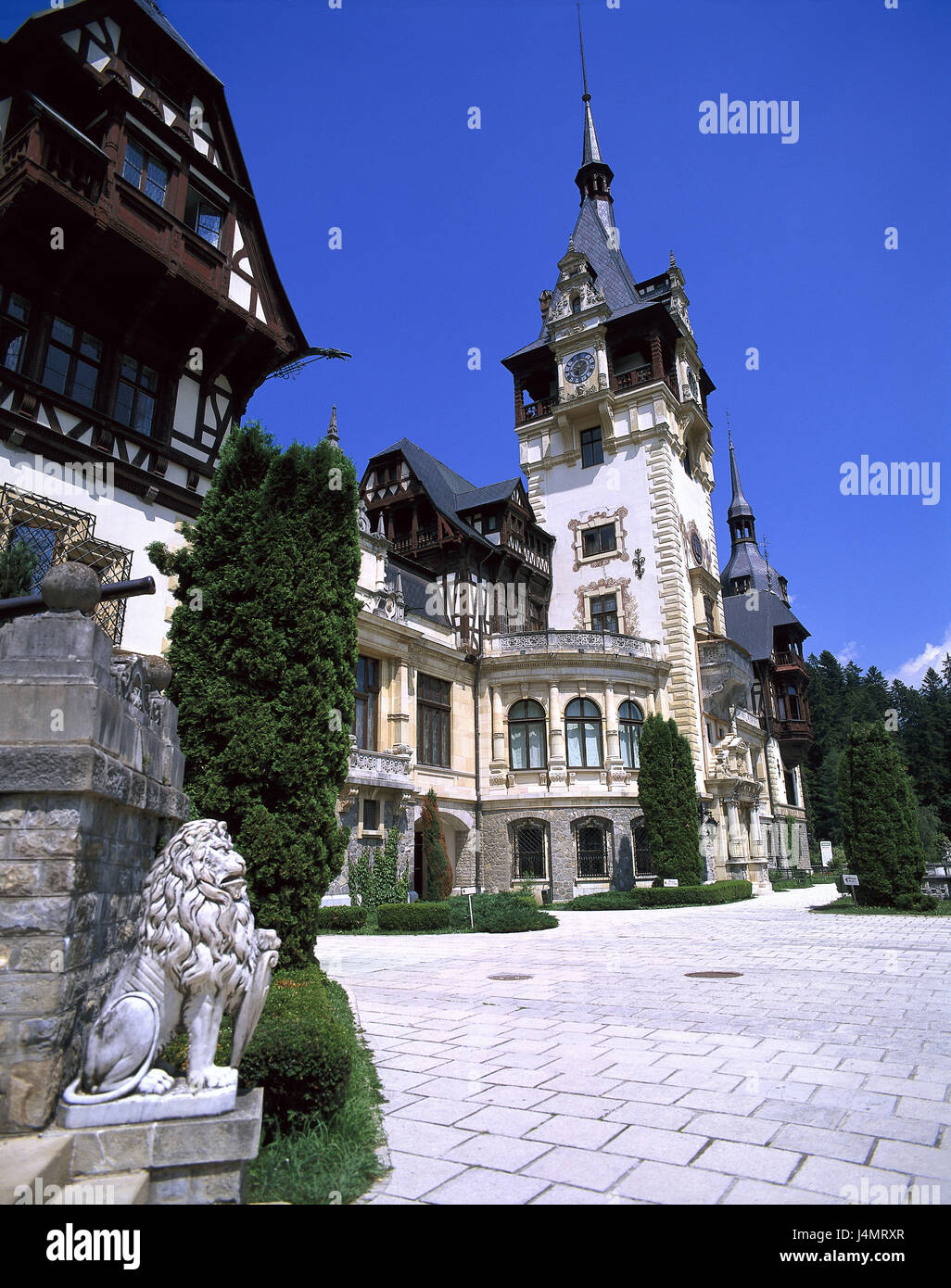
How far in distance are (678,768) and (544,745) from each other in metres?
5.19

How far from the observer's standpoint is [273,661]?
9336mm

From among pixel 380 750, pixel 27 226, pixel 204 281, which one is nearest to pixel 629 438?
pixel 380 750

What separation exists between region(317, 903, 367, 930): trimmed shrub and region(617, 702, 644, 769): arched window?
13.8m

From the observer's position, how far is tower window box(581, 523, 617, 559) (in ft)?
116

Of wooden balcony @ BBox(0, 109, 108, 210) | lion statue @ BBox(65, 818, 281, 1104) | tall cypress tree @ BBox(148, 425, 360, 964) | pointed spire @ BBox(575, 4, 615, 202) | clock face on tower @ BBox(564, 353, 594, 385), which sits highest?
pointed spire @ BBox(575, 4, 615, 202)

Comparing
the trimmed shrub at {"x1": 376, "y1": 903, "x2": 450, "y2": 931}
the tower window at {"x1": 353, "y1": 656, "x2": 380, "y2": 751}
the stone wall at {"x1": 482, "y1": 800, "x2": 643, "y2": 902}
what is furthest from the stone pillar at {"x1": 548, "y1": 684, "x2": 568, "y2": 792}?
the trimmed shrub at {"x1": 376, "y1": 903, "x2": 450, "y2": 931}

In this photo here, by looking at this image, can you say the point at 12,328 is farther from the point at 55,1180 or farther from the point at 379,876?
the point at 379,876

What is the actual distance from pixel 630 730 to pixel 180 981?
28095 mm

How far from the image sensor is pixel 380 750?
24.3 m

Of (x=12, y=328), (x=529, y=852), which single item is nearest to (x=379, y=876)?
(x=529, y=852)

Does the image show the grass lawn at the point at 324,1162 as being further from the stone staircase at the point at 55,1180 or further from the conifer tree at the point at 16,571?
the conifer tree at the point at 16,571

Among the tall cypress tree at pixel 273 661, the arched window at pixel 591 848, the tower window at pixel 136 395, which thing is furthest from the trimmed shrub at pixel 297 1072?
the arched window at pixel 591 848

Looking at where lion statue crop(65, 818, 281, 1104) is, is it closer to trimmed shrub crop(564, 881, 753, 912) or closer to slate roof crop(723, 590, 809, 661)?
trimmed shrub crop(564, 881, 753, 912)
